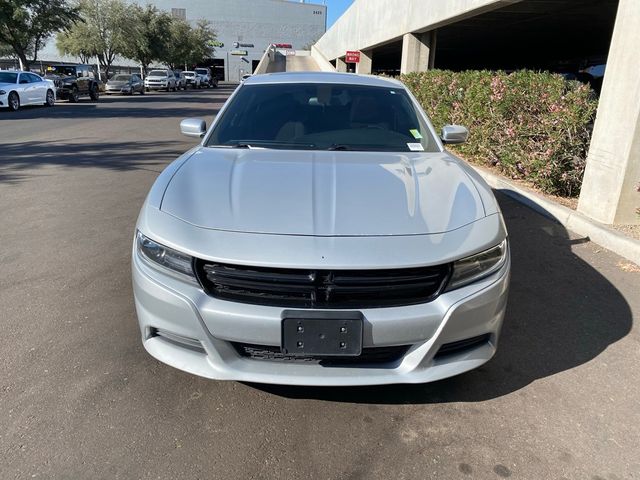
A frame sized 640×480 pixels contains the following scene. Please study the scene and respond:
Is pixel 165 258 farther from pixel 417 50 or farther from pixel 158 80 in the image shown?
pixel 158 80

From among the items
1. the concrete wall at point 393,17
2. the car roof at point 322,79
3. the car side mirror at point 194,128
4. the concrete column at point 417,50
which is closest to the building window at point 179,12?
the concrete wall at point 393,17

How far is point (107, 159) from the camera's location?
31.9ft

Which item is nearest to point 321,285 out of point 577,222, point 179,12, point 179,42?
point 577,222

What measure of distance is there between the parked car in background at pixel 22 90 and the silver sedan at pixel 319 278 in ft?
68.8

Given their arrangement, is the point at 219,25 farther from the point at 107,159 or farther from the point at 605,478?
the point at 605,478

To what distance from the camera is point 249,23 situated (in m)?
86.9

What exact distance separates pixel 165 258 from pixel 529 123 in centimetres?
634

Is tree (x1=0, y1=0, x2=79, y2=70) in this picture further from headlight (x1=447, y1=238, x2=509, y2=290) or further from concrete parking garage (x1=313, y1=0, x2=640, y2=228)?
headlight (x1=447, y1=238, x2=509, y2=290)

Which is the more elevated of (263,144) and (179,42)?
(179,42)

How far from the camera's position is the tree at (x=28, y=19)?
83.9 feet

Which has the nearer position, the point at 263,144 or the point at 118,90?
the point at 263,144

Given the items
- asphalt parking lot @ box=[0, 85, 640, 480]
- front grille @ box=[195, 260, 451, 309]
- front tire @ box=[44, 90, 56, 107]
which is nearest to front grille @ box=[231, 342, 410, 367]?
front grille @ box=[195, 260, 451, 309]

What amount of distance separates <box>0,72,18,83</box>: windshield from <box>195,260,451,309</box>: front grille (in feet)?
74.5

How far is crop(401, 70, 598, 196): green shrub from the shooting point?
655 centimetres
